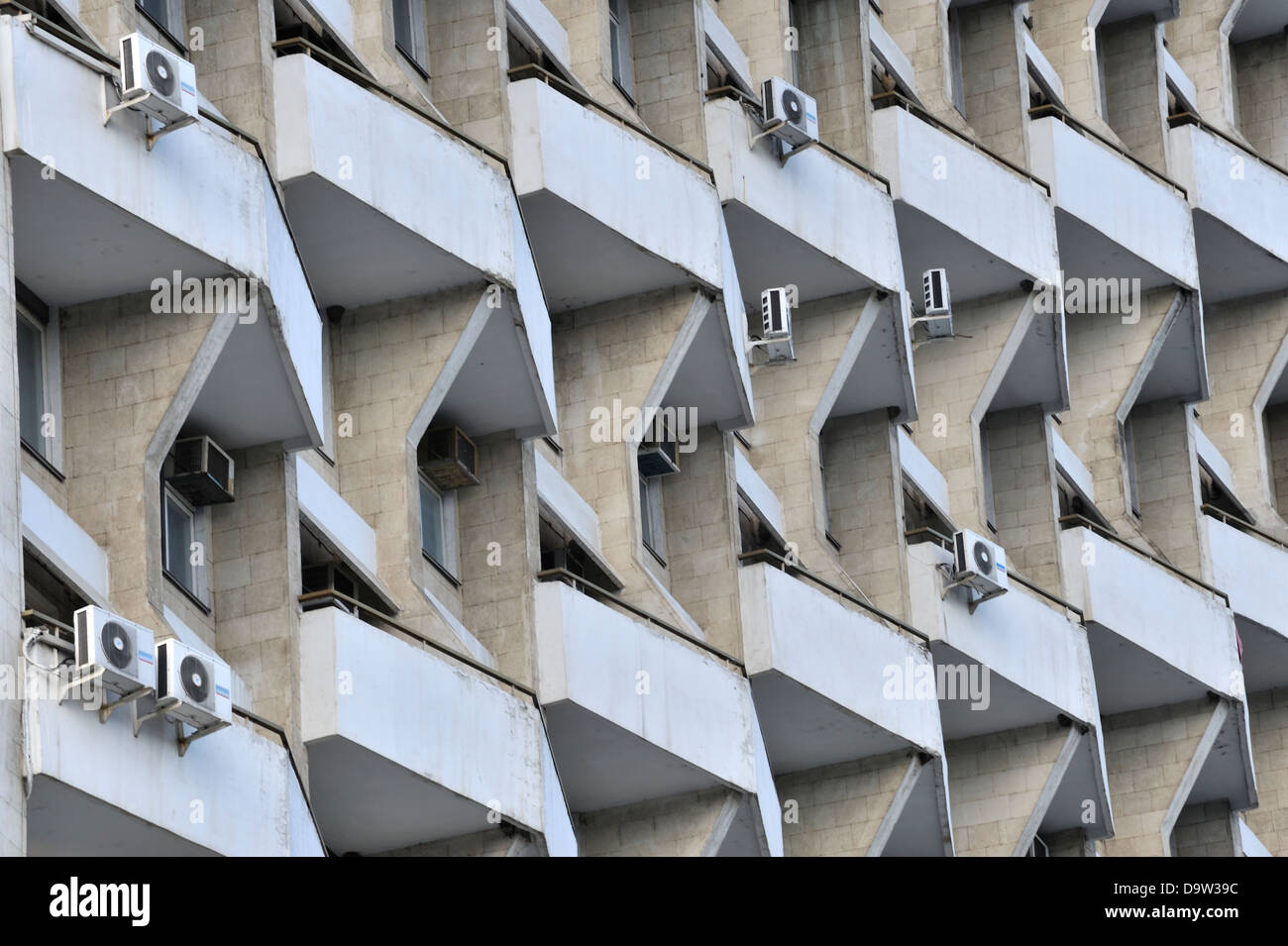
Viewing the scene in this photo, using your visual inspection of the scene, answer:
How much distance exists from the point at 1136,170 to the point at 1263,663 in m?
7.55

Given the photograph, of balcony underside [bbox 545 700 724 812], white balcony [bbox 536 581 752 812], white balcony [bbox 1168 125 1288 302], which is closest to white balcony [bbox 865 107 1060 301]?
white balcony [bbox 1168 125 1288 302]

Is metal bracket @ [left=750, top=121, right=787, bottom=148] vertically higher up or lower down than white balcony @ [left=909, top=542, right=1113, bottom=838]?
higher up

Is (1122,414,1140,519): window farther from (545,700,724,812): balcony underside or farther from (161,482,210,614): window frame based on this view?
(161,482,210,614): window frame

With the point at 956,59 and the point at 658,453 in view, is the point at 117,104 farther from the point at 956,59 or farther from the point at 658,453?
the point at 956,59

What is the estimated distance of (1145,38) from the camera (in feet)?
156

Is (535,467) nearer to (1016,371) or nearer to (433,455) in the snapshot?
(433,455)

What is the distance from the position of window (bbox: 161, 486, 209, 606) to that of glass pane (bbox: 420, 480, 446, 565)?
382 centimetres

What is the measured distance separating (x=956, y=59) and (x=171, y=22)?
1746 centimetres

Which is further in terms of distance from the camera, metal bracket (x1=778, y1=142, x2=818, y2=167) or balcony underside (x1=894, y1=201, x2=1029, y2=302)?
balcony underside (x1=894, y1=201, x2=1029, y2=302)

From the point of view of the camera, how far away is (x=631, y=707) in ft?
101

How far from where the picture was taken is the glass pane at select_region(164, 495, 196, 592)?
1070 inches

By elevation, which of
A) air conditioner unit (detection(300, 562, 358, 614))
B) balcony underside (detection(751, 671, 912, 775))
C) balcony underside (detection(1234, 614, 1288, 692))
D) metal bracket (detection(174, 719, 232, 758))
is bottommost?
metal bracket (detection(174, 719, 232, 758))

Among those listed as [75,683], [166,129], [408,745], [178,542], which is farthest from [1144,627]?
[75,683]

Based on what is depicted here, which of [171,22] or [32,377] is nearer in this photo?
[32,377]
